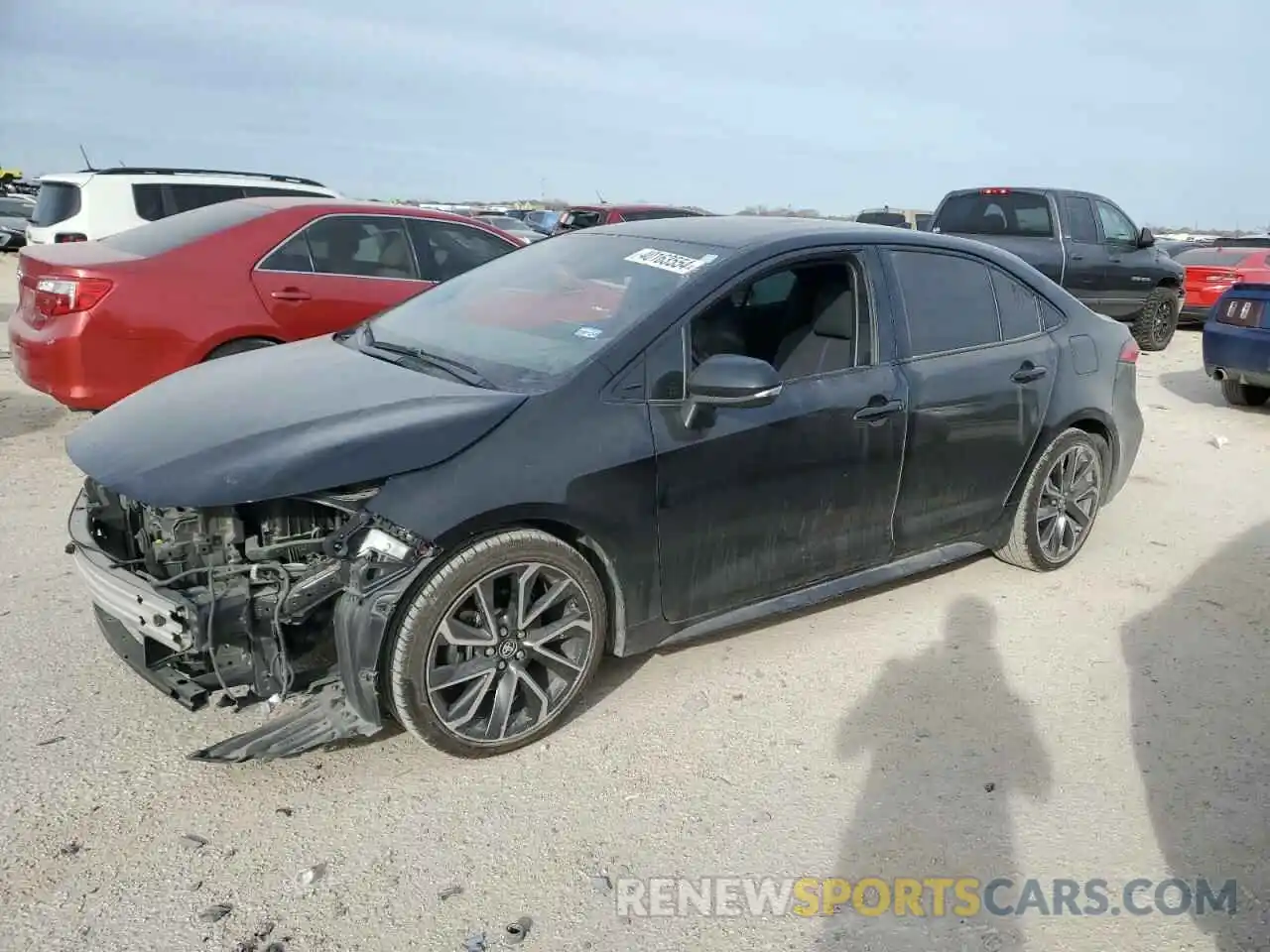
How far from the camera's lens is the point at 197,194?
9867mm

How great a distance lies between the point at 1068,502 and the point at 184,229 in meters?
5.42

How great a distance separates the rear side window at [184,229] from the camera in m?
5.97

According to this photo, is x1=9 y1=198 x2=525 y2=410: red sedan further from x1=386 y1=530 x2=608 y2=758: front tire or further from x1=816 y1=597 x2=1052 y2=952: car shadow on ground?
x1=816 y1=597 x2=1052 y2=952: car shadow on ground

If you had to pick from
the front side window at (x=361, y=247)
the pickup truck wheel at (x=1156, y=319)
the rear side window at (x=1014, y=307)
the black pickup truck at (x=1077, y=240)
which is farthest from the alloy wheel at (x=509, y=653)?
the pickup truck wheel at (x=1156, y=319)

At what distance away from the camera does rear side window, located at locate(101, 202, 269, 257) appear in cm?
597

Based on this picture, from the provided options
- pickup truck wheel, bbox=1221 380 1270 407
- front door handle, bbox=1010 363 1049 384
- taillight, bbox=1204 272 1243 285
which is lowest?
pickup truck wheel, bbox=1221 380 1270 407

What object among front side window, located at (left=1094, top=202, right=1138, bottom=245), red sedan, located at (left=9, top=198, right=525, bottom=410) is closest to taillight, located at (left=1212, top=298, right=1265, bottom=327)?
front side window, located at (left=1094, top=202, right=1138, bottom=245)

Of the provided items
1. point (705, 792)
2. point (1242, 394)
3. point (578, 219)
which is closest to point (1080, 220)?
point (1242, 394)

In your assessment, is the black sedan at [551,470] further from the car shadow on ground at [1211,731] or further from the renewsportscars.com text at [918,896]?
the car shadow on ground at [1211,731]

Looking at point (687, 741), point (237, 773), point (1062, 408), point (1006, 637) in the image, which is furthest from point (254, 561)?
point (1062, 408)

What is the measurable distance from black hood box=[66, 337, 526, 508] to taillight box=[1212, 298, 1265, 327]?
770cm

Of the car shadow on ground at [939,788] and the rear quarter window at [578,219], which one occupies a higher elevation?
the rear quarter window at [578,219]

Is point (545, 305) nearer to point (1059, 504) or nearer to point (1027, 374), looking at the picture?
point (1027, 374)

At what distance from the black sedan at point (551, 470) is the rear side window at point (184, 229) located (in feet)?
7.78
